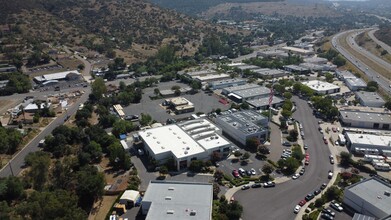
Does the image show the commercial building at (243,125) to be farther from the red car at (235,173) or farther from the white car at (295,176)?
the white car at (295,176)

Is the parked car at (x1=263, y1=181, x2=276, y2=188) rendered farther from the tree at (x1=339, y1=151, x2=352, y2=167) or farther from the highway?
the highway

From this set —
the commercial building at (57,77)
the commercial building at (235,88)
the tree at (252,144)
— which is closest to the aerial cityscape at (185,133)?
the tree at (252,144)

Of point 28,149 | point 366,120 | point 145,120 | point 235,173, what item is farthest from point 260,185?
point 28,149

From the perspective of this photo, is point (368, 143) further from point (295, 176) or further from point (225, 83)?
point (225, 83)

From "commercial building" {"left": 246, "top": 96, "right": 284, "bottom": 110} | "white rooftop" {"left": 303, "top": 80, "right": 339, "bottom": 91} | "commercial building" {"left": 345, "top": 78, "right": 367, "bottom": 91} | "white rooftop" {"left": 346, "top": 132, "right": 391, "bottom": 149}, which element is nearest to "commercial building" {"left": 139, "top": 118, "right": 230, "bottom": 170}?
"commercial building" {"left": 246, "top": 96, "right": 284, "bottom": 110}

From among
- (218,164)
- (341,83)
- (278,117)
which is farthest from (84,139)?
(341,83)

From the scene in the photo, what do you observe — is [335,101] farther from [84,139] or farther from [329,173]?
[84,139]
